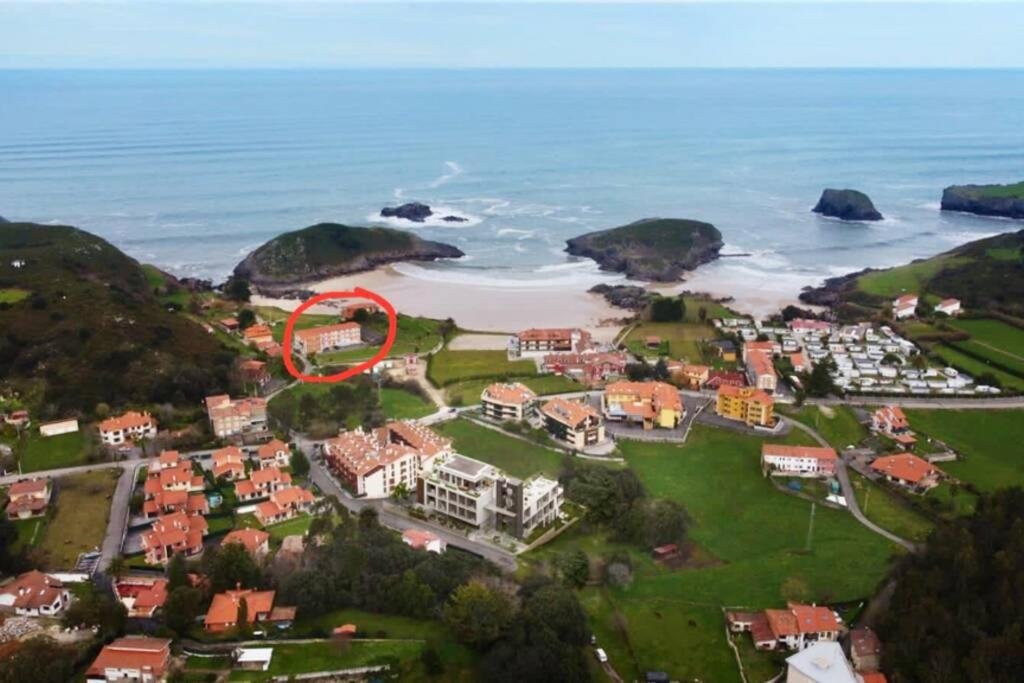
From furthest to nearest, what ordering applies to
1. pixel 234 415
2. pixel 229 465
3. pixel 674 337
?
1. pixel 674 337
2. pixel 234 415
3. pixel 229 465

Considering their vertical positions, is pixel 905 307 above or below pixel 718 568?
above

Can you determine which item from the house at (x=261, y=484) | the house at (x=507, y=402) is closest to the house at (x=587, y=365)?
the house at (x=507, y=402)

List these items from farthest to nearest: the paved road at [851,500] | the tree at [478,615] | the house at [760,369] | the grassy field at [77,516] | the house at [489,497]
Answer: the house at [760,369], the house at [489,497], the paved road at [851,500], the grassy field at [77,516], the tree at [478,615]

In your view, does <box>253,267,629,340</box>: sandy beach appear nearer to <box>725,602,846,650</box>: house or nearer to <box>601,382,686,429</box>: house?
<box>601,382,686,429</box>: house

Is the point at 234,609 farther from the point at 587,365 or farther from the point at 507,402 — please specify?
the point at 587,365

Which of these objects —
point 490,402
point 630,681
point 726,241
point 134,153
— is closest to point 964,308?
point 726,241

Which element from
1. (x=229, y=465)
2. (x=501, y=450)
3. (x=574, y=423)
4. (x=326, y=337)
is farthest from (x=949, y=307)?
(x=229, y=465)

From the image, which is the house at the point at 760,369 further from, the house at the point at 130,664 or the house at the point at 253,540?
the house at the point at 130,664
